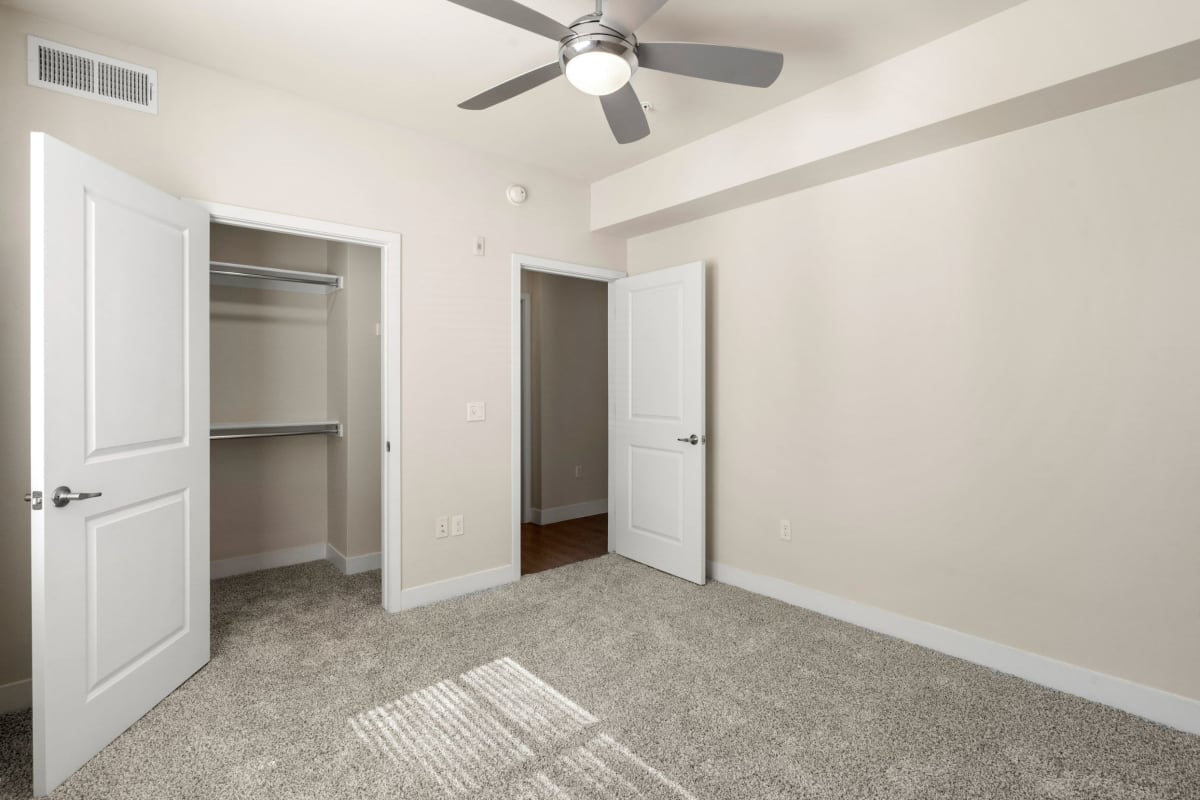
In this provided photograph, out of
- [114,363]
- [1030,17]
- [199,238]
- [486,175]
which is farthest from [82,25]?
[1030,17]

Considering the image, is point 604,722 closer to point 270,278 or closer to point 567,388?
point 270,278

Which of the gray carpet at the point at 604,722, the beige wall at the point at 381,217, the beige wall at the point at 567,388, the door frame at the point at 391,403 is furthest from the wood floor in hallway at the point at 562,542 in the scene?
the gray carpet at the point at 604,722

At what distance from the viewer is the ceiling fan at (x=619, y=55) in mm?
1837

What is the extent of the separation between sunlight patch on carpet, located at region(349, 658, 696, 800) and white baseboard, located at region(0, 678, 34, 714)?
131cm

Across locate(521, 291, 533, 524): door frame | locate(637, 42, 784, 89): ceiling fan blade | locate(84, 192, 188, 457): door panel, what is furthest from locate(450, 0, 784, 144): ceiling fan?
locate(521, 291, 533, 524): door frame

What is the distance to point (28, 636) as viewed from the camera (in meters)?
2.24

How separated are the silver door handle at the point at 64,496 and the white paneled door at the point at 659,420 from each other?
9.29 feet

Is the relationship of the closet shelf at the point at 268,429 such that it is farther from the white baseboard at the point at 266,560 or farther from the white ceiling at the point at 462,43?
the white ceiling at the point at 462,43

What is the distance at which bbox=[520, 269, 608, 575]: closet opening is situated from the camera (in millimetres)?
5230

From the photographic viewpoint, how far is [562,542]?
463 centimetres

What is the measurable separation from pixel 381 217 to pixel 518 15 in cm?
168

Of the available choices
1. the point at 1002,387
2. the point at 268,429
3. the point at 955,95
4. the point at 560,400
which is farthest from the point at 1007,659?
the point at 268,429

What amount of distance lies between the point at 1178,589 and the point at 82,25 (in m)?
4.66

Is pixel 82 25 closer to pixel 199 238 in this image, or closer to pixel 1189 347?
pixel 199 238
